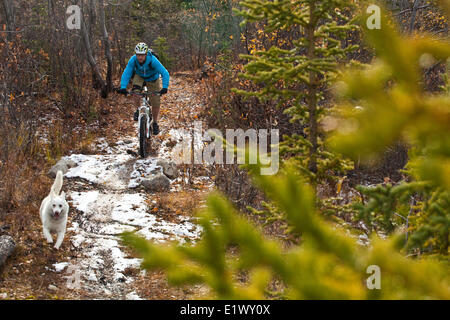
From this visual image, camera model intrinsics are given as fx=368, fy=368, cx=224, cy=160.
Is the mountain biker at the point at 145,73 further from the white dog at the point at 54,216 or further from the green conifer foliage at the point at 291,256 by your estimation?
the green conifer foliage at the point at 291,256

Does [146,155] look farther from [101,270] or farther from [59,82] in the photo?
[101,270]

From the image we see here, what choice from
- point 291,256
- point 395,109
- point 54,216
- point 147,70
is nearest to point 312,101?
point 291,256

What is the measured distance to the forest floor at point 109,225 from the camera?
3.67 m

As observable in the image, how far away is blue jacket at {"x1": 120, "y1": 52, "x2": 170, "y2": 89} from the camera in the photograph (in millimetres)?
7145

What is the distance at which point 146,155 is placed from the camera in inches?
297

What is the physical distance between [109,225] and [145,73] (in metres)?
3.62

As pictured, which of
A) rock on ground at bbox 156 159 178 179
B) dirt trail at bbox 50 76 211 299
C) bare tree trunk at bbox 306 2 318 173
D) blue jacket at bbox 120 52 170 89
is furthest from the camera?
blue jacket at bbox 120 52 170 89

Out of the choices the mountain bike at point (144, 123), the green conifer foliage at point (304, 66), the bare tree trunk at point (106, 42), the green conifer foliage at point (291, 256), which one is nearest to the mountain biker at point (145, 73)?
the mountain bike at point (144, 123)

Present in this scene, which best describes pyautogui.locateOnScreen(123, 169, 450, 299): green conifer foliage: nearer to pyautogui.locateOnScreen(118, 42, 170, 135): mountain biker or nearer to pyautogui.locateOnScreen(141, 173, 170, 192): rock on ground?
pyautogui.locateOnScreen(141, 173, 170, 192): rock on ground

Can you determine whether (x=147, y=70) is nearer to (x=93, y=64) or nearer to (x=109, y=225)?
(x=93, y=64)

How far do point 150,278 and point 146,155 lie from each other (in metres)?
3.85

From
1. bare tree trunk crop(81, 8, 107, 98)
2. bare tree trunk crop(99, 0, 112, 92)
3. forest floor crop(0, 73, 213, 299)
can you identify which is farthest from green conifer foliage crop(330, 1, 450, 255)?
bare tree trunk crop(99, 0, 112, 92)

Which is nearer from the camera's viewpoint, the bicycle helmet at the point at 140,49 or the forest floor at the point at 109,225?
the forest floor at the point at 109,225
